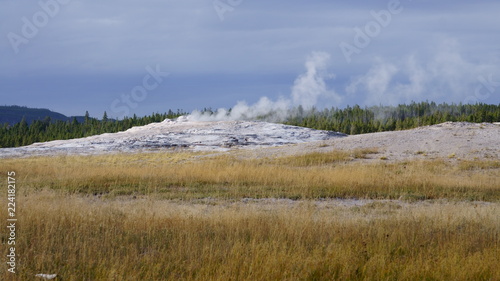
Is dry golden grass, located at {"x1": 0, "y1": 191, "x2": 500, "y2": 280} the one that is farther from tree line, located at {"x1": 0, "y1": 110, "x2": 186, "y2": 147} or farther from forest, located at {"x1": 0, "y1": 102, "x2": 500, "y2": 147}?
tree line, located at {"x1": 0, "y1": 110, "x2": 186, "y2": 147}

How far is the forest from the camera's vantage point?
11169cm

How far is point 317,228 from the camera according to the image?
9125 mm

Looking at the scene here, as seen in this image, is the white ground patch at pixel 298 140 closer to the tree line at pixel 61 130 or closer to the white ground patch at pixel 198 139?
the white ground patch at pixel 198 139

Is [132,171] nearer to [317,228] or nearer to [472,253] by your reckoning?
[317,228]

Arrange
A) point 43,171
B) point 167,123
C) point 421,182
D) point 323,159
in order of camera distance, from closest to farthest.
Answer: point 421,182, point 43,171, point 323,159, point 167,123

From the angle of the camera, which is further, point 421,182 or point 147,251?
point 421,182

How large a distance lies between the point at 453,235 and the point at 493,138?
29.7 meters

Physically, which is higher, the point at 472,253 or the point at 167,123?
the point at 167,123

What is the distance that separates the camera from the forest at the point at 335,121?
11169 centimetres

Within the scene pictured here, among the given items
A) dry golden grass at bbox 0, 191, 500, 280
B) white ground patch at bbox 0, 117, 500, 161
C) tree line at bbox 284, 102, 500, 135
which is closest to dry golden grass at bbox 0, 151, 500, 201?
dry golden grass at bbox 0, 191, 500, 280

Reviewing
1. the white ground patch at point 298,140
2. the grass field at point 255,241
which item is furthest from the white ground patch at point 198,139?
the grass field at point 255,241

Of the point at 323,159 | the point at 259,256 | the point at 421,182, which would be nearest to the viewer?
the point at 259,256

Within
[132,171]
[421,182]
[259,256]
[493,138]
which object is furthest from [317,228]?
[493,138]

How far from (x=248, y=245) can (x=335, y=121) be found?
4579 inches
